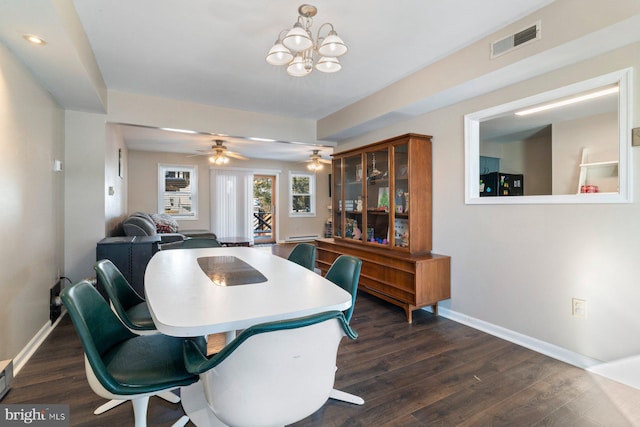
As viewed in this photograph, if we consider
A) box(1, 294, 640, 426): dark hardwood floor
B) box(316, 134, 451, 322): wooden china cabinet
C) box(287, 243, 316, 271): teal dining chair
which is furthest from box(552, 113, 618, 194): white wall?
box(287, 243, 316, 271): teal dining chair

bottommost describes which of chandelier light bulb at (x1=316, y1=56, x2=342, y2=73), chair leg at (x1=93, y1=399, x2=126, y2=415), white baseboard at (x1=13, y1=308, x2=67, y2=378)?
chair leg at (x1=93, y1=399, x2=126, y2=415)

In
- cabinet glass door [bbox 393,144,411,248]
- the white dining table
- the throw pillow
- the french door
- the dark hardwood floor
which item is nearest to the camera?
the white dining table

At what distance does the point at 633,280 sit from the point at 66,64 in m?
4.18

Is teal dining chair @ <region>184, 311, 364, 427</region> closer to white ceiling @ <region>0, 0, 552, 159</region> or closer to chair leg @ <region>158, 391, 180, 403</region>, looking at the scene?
chair leg @ <region>158, 391, 180, 403</region>

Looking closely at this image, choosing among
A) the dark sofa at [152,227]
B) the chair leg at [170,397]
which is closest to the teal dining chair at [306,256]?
the chair leg at [170,397]

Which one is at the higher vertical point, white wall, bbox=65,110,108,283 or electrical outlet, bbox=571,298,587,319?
white wall, bbox=65,110,108,283

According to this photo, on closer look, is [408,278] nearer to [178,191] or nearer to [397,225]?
[397,225]

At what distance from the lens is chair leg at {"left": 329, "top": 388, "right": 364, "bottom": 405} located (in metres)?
1.79

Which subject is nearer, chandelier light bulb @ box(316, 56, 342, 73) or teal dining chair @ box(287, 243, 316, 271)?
chandelier light bulb @ box(316, 56, 342, 73)

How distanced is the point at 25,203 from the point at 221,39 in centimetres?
192

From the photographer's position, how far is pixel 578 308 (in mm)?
2230

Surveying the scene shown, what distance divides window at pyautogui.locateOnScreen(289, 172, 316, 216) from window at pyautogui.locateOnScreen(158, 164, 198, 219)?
99.8 inches

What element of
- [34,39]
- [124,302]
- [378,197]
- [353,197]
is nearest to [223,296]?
[124,302]

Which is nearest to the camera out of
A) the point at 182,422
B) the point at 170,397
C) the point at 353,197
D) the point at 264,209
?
the point at 182,422
